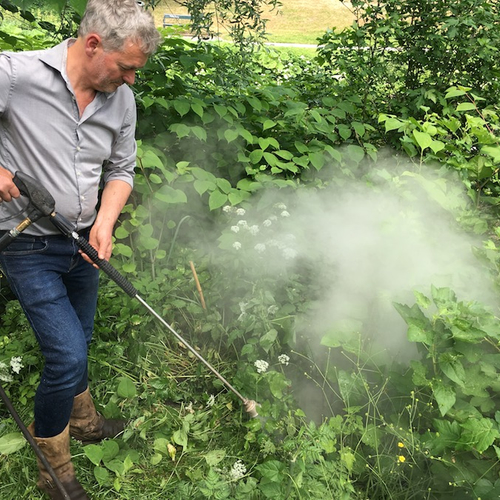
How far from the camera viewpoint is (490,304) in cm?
249

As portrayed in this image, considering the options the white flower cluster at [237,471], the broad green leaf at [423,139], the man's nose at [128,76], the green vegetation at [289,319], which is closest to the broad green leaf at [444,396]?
the green vegetation at [289,319]

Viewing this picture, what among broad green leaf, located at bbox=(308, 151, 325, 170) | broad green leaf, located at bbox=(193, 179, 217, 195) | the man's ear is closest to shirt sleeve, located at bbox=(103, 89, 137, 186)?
the man's ear

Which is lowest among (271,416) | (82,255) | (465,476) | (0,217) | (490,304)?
(271,416)

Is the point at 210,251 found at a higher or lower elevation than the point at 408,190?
lower

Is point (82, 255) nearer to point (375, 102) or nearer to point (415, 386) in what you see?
point (415, 386)

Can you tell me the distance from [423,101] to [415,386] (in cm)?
302

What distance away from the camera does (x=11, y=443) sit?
7.92 ft

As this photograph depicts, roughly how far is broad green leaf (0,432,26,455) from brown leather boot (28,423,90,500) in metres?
0.21

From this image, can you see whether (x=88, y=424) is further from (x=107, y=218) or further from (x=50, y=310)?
(x=107, y=218)

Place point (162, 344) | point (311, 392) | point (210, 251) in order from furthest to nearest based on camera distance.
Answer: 1. point (210, 251)
2. point (162, 344)
3. point (311, 392)

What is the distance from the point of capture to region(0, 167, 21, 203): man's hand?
1681 mm

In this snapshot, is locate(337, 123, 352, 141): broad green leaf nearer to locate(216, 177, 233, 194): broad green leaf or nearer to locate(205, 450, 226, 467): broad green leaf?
locate(216, 177, 233, 194): broad green leaf

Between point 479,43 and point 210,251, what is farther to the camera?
point 479,43

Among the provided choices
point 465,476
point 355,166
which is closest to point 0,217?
point 465,476
